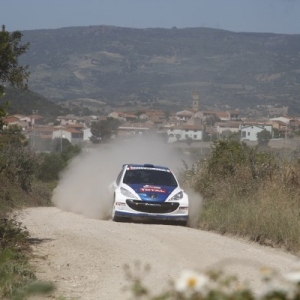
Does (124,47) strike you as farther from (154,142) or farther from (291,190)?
(291,190)

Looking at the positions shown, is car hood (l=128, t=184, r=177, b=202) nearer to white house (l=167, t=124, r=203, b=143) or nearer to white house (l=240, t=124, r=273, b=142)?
white house (l=240, t=124, r=273, b=142)

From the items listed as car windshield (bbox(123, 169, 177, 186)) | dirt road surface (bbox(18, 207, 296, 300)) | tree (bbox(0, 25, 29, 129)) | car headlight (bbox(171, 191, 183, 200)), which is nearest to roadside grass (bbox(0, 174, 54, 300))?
dirt road surface (bbox(18, 207, 296, 300))

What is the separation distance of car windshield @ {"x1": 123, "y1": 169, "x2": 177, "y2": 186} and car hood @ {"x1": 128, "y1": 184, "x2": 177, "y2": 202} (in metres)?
0.55

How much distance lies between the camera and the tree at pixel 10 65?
1244cm

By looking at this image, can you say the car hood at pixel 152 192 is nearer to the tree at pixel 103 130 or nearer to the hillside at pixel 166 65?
the tree at pixel 103 130

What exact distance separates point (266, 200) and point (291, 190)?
1385 millimetres

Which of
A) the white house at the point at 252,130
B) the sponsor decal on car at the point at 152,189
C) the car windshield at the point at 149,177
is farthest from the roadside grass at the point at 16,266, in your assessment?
the white house at the point at 252,130

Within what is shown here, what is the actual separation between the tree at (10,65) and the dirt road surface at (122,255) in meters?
2.41

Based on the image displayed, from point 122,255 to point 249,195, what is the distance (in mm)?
6710

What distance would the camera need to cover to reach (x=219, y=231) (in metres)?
17.3

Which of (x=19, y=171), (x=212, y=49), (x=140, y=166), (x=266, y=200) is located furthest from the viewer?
(x=212, y=49)

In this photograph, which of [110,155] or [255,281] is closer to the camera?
[255,281]

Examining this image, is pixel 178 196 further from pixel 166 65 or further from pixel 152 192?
pixel 166 65

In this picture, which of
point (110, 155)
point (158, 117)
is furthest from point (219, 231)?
point (158, 117)
